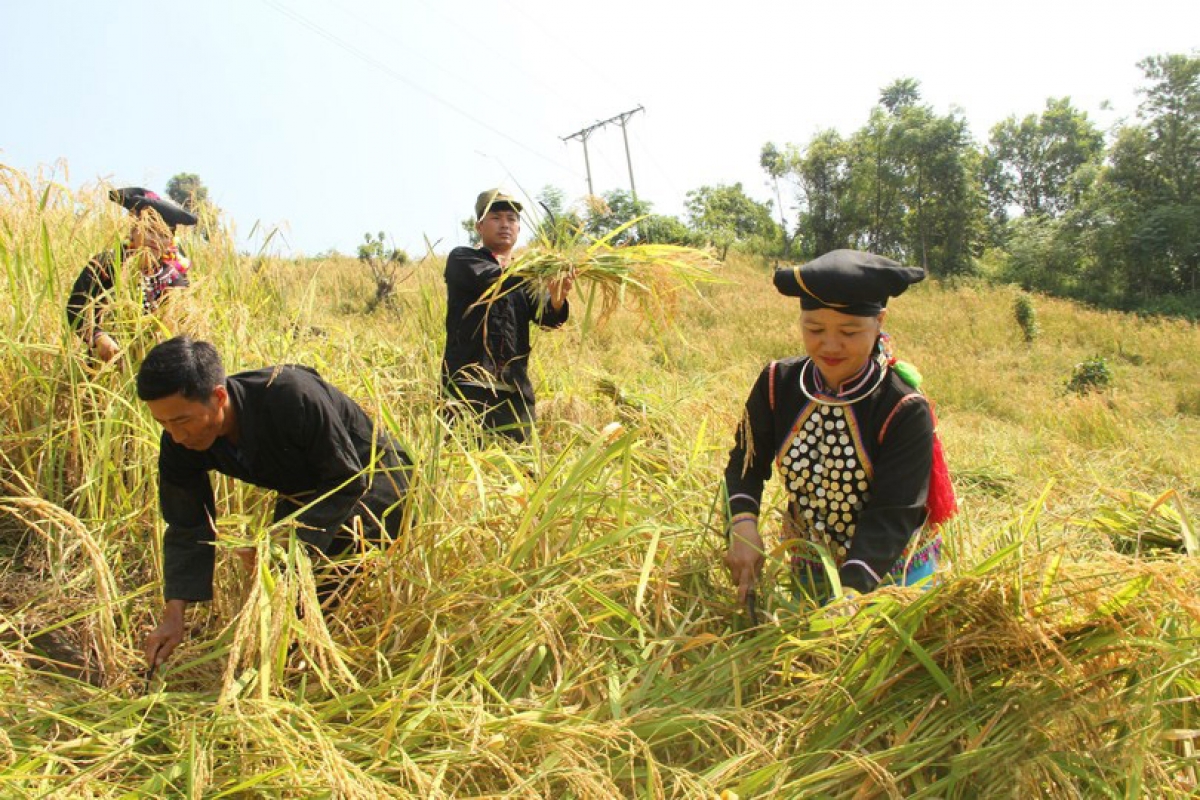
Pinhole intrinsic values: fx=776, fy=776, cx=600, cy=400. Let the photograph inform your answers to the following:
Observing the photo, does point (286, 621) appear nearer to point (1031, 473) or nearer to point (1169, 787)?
point (1169, 787)

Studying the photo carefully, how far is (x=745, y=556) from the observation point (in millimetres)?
1601

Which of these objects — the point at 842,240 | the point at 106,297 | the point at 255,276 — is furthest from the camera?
the point at 842,240

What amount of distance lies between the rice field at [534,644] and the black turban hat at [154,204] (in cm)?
39

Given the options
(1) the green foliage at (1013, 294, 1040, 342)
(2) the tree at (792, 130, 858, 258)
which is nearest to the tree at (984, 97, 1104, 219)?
→ (2) the tree at (792, 130, 858, 258)

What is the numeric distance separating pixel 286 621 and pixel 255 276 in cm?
223

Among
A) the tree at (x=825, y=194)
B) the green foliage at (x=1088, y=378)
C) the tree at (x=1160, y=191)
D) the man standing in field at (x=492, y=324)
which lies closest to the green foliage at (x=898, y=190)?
the tree at (x=825, y=194)

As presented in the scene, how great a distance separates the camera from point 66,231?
9.98ft

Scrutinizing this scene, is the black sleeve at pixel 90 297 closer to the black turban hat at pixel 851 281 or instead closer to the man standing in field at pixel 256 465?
the man standing in field at pixel 256 465

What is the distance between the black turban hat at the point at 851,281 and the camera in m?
1.44

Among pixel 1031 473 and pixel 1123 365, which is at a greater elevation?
pixel 1031 473

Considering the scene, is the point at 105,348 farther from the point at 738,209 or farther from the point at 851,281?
the point at 738,209

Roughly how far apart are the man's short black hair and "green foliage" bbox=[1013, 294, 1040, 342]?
1452 centimetres

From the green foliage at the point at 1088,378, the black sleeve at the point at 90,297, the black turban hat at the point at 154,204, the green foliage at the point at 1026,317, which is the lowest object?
the green foliage at the point at 1088,378

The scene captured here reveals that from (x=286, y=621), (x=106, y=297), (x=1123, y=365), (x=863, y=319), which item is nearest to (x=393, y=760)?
(x=286, y=621)
